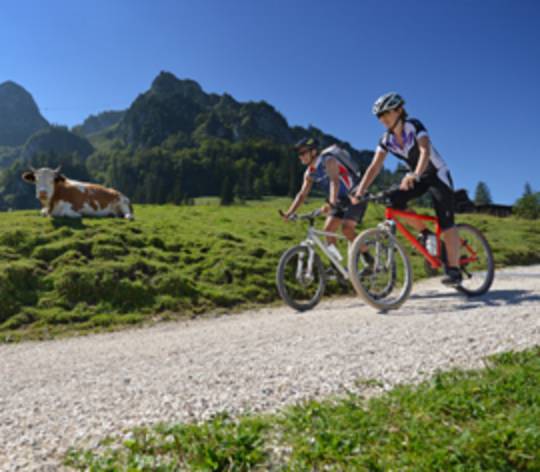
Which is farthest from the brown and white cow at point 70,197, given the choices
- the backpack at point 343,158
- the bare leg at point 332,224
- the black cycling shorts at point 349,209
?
the black cycling shorts at point 349,209

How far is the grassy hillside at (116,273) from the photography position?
9.05 m

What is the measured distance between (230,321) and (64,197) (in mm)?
10370

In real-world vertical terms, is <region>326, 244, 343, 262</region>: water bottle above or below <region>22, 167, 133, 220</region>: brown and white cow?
below

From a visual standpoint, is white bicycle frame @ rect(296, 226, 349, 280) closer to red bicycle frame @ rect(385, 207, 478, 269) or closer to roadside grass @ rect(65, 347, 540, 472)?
red bicycle frame @ rect(385, 207, 478, 269)

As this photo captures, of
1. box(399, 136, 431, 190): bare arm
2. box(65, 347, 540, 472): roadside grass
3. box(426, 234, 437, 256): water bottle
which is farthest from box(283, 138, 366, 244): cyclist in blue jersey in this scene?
box(65, 347, 540, 472): roadside grass

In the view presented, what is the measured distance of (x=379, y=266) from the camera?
7.86 m

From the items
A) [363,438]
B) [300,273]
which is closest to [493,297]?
[300,273]

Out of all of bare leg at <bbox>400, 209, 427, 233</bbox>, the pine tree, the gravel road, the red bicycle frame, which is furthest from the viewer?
the pine tree

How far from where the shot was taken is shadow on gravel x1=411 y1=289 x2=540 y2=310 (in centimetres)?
752

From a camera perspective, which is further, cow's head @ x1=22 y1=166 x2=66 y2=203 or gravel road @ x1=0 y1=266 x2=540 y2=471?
cow's head @ x1=22 y1=166 x2=66 y2=203

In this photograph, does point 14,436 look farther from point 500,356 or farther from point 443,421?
point 500,356

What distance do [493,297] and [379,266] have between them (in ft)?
7.84

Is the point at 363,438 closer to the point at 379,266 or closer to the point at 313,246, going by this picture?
the point at 379,266

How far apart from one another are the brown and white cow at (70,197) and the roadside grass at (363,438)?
14.3m
